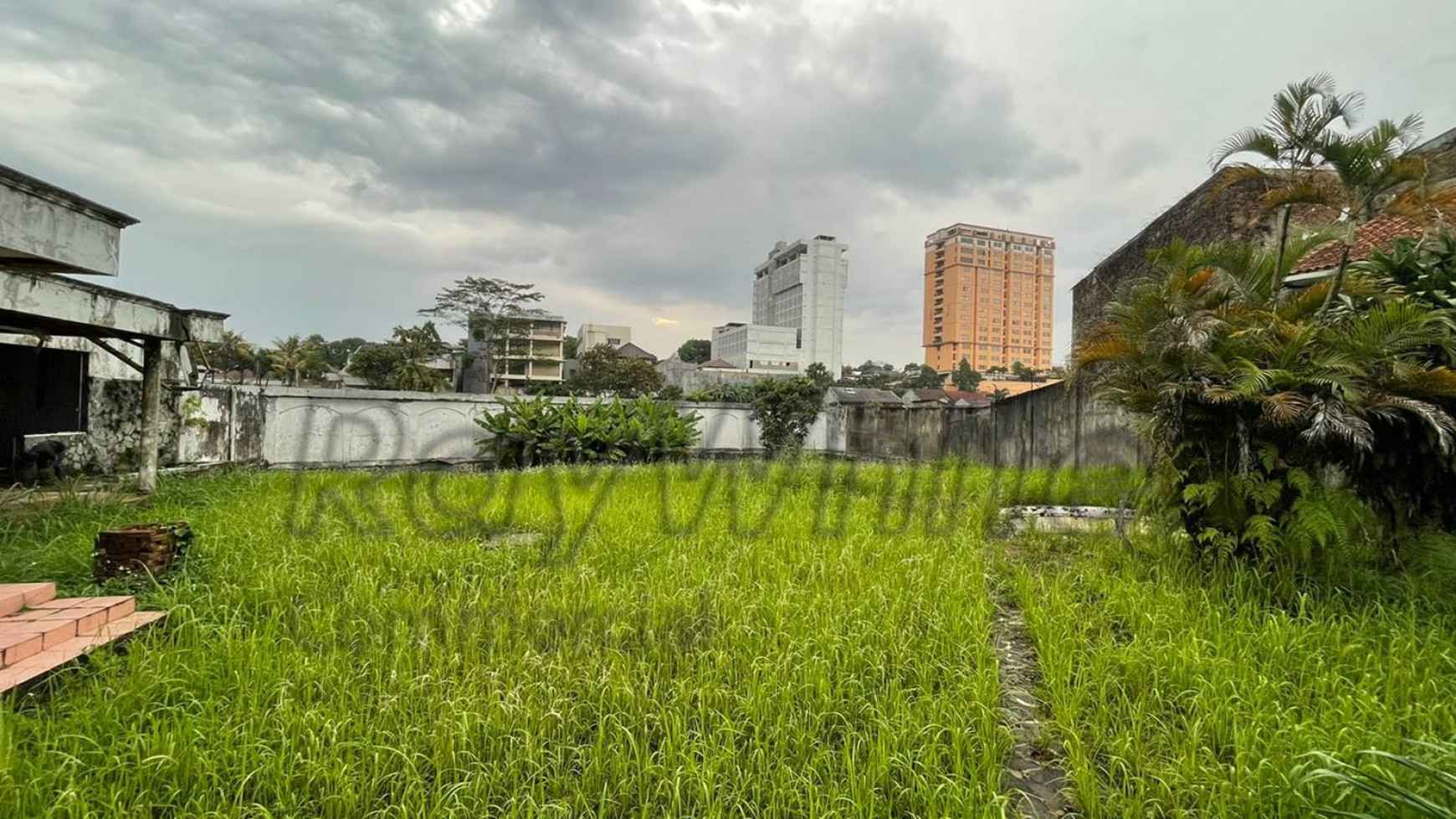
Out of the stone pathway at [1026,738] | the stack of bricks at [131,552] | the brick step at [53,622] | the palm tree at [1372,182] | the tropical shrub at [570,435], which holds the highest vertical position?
the palm tree at [1372,182]

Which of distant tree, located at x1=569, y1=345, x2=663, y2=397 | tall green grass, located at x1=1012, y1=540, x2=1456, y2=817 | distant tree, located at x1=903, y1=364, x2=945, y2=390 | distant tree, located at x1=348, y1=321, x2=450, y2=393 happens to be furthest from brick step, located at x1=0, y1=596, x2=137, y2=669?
distant tree, located at x1=903, y1=364, x2=945, y2=390

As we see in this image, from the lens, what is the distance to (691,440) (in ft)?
35.1

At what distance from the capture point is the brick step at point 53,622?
7.21 feet

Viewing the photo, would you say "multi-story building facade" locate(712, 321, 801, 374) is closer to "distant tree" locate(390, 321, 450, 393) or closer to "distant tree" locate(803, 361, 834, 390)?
"distant tree" locate(803, 361, 834, 390)

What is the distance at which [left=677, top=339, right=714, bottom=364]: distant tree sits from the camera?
240ft

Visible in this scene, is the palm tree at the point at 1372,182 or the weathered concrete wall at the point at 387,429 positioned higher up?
the palm tree at the point at 1372,182

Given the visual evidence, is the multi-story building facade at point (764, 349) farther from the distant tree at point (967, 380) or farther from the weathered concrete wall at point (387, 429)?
the weathered concrete wall at point (387, 429)

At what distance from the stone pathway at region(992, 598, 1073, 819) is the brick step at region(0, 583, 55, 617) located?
3.89 meters

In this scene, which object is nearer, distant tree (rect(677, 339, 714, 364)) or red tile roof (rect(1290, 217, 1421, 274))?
red tile roof (rect(1290, 217, 1421, 274))

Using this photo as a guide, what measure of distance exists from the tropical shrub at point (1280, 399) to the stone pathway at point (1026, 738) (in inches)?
57.3

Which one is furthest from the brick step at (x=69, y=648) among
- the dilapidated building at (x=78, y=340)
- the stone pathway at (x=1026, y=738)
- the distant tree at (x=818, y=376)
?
the distant tree at (x=818, y=376)

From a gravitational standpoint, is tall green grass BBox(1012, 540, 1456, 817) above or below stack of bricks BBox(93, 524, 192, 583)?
below

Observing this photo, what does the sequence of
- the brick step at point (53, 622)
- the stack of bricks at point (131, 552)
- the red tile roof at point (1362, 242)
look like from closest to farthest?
the brick step at point (53, 622) < the stack of bricks at point (131, 552) < the red tile roof at point (1362, 242)

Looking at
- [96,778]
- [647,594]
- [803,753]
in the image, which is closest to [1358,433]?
[803,753]
